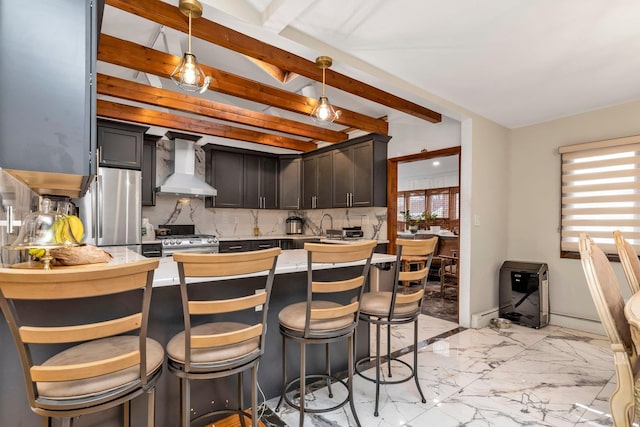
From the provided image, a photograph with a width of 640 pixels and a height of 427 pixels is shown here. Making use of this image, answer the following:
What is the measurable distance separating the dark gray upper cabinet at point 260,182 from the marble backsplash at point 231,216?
12.9 inches

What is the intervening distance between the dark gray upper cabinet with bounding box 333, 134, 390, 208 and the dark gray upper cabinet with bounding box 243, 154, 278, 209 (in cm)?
133

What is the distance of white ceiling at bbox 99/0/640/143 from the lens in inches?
73.2

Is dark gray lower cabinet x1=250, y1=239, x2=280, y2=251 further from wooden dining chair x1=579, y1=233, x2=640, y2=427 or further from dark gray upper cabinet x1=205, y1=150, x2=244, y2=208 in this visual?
wooden dining chair x1=579, y1=233, x2=640, y2=427

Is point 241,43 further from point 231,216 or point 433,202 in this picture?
point 433,202

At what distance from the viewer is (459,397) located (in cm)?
215

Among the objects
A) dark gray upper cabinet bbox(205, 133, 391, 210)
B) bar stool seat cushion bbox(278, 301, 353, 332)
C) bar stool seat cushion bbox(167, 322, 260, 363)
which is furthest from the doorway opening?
bar stool seat cushion bbox(167, 322, 260, 363)

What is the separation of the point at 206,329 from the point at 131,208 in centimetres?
303

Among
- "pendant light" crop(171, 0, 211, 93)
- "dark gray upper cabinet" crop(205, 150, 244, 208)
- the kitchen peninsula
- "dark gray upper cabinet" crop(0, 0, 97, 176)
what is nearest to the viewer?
"dark gray upper cabinet" crop(0, 0, 97, 176)

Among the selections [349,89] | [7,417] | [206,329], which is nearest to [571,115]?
[349,89]

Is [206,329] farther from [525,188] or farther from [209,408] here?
[525,188]

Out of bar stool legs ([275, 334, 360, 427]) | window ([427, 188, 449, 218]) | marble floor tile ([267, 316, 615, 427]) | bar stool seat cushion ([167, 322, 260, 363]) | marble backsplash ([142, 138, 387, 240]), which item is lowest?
marble floor tile ([267, 316, 615, 427])

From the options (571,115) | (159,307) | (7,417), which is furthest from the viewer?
(571,115)

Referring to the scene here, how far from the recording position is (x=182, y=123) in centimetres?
401

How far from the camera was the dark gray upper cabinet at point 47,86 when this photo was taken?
1.20 m
